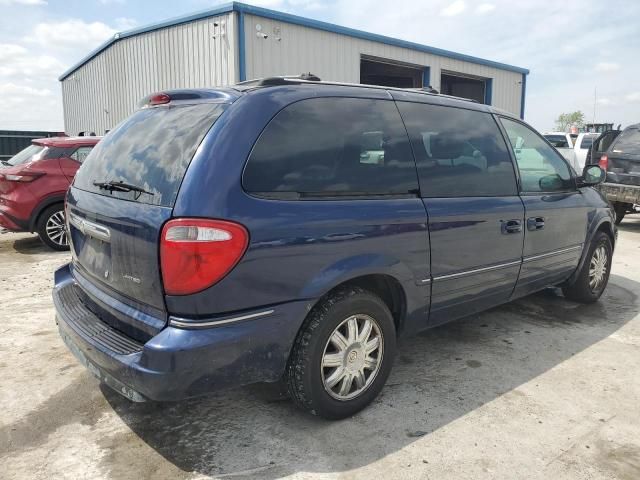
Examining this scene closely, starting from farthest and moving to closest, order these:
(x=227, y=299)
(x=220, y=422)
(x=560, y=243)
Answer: (x=560, y=243) → (x=220, y=422) → (x=227, y=299)

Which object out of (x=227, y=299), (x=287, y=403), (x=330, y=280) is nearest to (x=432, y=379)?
(x=287, y=403)

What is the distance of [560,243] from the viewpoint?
165 inches

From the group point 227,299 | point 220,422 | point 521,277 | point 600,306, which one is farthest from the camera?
point 600,306

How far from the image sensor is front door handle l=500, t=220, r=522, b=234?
3.52 meters

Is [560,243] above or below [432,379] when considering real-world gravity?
above

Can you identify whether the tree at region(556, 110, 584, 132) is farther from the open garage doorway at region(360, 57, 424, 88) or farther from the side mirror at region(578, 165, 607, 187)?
the side mirror at region(578, 165, 607, 187)

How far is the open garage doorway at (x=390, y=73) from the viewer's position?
51.2ft

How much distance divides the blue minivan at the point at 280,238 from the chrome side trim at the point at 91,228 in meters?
0.02

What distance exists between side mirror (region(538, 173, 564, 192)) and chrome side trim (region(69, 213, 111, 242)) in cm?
314

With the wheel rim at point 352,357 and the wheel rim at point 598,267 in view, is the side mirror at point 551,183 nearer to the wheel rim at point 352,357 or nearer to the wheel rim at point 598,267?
the wheel rim at point 598,267

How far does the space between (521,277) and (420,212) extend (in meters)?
1.34

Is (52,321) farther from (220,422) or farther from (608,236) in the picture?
(608,236)

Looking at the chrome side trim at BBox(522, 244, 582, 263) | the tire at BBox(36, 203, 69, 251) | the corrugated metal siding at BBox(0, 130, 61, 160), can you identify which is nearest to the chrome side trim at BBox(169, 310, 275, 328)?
the chrome side trim at BBox(522, 244, 582, 263)

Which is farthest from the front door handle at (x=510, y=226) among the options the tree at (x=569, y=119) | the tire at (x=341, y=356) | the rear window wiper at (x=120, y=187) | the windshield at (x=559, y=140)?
the tree at (x=569, y=119)
